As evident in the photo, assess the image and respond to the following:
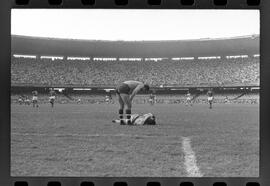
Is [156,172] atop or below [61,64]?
below

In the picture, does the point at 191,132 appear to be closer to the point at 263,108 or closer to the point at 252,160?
the point at 252,160

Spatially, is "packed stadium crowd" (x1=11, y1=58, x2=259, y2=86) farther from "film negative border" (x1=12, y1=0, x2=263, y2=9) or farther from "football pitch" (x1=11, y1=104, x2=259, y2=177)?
"film negative border" (x1=12, y1=0, x2=263, y2=9)

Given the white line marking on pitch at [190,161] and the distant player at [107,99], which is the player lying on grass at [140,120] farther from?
the distant player at [107,99]

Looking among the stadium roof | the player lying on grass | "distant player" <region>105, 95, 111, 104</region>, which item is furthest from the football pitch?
the stadium roof

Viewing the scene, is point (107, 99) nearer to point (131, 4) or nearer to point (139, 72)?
point (139, 72)

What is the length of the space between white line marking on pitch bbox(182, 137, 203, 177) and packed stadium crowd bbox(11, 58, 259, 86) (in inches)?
1468

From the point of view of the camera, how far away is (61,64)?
48.8 metres

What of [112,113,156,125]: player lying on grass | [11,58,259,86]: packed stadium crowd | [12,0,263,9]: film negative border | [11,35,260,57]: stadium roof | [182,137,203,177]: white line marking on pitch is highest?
[11,35,260,57]: stadium roof

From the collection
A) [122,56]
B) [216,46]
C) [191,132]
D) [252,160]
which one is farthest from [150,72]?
[252,160]

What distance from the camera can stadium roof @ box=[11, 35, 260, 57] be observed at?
1879 inches

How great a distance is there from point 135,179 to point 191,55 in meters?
45.8

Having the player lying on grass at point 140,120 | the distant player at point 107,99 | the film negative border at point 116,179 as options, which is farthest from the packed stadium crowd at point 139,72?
the film negative border at point 116,179

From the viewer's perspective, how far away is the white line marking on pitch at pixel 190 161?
618cm

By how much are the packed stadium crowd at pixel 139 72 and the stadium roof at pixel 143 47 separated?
3.41ft
